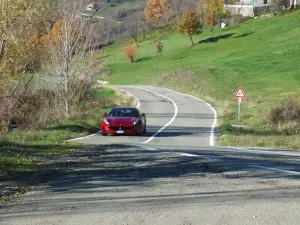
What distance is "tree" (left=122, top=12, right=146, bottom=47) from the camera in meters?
124

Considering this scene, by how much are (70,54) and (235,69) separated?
40384 millimetres

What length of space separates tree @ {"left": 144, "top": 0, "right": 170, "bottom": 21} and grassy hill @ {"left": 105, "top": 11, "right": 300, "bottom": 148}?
15.6 metres

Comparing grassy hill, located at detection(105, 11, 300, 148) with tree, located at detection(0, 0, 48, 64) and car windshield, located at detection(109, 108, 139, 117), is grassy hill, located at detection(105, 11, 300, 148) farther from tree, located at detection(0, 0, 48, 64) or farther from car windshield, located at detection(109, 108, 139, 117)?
tree, located at detection(0, 0, 48, 64)

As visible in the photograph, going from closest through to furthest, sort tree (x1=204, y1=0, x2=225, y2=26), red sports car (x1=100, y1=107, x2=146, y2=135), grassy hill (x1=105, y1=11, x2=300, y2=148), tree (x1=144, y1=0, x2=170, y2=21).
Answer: red sports car (x1=100, y1=107, x2=146, y2=135)
grassy hill (x1=105, y1=11, x2=300, y2=148)
tree (x1=204, y1=0, x2=225, y2=26)
tree (x1=144, y1=0, x2=170, y2=21)

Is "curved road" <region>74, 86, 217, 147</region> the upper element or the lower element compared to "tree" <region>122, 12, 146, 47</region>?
lower

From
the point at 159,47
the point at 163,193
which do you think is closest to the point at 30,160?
the point at 163,193

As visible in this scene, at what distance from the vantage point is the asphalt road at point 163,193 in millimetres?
8141

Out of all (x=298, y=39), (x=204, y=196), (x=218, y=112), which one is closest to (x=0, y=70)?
(x=204, y=196)

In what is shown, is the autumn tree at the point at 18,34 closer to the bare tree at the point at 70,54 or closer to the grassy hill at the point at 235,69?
the bare tree at the point at 70,54

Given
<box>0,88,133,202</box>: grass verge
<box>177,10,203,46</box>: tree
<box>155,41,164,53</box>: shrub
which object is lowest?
<box>0,88,133,202</box>: grass verge

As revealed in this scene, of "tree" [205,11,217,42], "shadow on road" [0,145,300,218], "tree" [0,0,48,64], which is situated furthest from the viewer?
"tree" [205,11,217,42]

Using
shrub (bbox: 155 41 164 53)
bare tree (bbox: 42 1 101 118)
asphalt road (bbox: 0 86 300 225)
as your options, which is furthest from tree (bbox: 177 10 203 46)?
asphalt road (bbox: 0 86 300 225)

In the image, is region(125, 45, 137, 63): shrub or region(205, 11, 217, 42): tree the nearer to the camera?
region(125, 45, 137, 63): shrub

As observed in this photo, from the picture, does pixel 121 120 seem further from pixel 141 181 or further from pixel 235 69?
pixel 235 69
